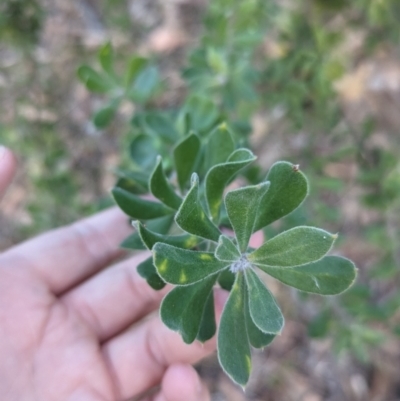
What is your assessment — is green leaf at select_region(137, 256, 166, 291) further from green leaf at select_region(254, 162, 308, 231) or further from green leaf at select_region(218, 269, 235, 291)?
green leaf at select_region(254, 162, 308, 231)

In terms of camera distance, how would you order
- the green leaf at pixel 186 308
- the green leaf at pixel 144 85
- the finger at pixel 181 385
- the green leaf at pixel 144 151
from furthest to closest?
the green leaf at pixel 144 85 → the green leaf at pixel 144 151 → the finger at pixel 181 385 → the green leaf at pixel 186 308

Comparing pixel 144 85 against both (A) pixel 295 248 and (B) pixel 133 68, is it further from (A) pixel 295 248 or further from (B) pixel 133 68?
(A) pixel 295 248

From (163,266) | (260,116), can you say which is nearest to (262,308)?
(163,266)

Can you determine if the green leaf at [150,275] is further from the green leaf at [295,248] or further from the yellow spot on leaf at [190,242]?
the green leaf at [295,248]

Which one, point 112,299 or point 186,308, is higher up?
point 186,308

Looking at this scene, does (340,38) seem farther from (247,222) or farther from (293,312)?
(293,312)

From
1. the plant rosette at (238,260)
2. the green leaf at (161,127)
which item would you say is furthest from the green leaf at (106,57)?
the plant rosette at (238,260)

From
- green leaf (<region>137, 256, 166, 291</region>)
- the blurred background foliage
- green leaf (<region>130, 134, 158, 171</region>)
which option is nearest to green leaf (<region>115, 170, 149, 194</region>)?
the blurred background foliage
